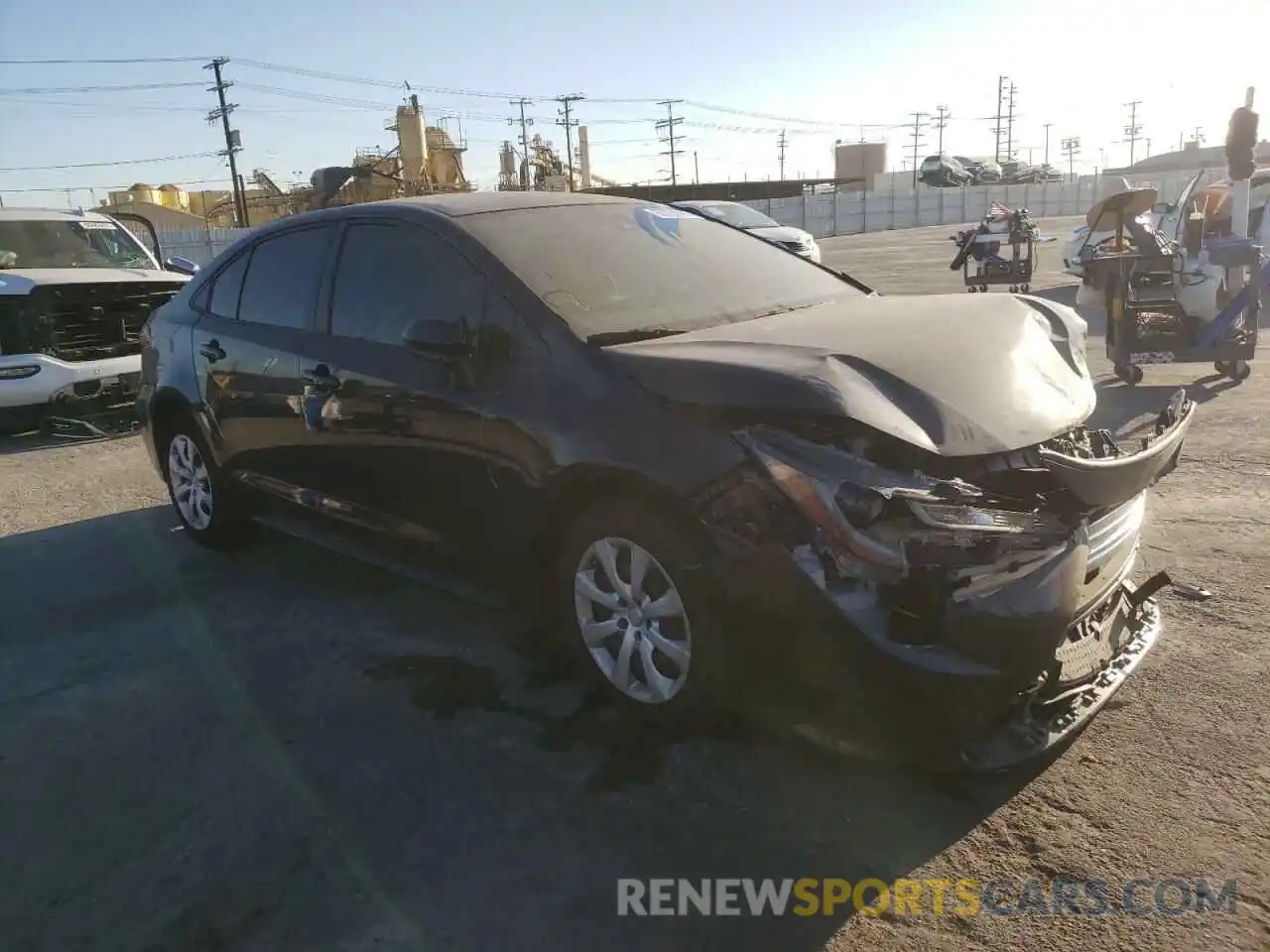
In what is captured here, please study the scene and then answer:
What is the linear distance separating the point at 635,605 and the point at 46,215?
9542 mm

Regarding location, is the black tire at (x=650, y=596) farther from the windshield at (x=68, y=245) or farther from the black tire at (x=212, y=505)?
the windshield at (x=68, y=245)

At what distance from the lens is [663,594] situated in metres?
3.03

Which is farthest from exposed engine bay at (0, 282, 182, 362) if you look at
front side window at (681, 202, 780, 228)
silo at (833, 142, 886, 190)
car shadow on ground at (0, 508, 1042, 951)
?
silo at (833, 142, 886, 190)

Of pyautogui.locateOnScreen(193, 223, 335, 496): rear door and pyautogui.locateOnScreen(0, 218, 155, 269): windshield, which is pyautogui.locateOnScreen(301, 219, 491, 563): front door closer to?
pyautogui.locateOnScreen(193, 223, 335, 496): rear door

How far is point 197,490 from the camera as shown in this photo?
547 cm

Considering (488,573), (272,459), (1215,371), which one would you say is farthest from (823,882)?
(1215,371)

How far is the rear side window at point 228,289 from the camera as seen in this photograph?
4992 mm

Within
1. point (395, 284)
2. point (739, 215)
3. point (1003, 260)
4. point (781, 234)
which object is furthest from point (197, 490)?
point (739, 215)

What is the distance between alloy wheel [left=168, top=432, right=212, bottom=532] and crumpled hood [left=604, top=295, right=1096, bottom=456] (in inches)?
125

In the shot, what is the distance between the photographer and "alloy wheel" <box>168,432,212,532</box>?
5.40m

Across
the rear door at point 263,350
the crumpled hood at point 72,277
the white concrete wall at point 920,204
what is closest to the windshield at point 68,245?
the crumpled hood at point 72,277

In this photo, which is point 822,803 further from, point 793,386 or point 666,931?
point 793,386

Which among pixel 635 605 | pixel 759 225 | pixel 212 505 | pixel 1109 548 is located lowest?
pixel 212 505

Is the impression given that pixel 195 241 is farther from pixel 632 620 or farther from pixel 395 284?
pixel 632 620
